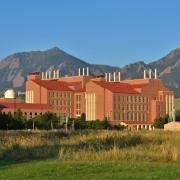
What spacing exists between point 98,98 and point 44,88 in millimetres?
21109

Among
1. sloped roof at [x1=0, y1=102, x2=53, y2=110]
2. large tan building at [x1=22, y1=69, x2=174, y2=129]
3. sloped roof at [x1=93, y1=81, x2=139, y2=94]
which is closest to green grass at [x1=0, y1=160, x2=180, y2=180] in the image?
sloped roof at [x1=0, y1=102, x2=53, y2=110]

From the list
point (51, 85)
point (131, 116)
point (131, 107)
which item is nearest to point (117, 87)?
point (131, 107)

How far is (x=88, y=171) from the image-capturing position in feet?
58.3

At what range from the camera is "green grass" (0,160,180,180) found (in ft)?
53.6

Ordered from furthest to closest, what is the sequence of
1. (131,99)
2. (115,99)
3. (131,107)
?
(131,107)
(131,99)
(115,99)

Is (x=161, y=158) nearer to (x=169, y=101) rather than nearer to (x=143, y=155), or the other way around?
(x=143, y=155)

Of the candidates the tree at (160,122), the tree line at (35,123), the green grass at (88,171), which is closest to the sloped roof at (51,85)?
the tree at (160,122)

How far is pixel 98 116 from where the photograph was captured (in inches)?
7254

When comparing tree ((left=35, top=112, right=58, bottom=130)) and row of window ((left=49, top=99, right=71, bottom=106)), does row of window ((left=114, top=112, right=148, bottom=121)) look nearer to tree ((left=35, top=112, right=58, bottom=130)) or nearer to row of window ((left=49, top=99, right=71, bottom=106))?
row of window ((left=49, top=99, right=71, bottom=106))

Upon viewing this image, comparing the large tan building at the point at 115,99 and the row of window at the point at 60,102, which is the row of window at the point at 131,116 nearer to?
the large tan building at the point at 115,99

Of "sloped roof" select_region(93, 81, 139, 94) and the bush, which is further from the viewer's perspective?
"sloped roof" select_region(93, 81, 139, 94)

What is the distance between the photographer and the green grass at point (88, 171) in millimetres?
16328

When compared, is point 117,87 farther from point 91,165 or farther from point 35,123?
point 91,165

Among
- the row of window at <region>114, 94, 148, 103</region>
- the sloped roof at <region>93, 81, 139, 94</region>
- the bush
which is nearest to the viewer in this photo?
the bush
